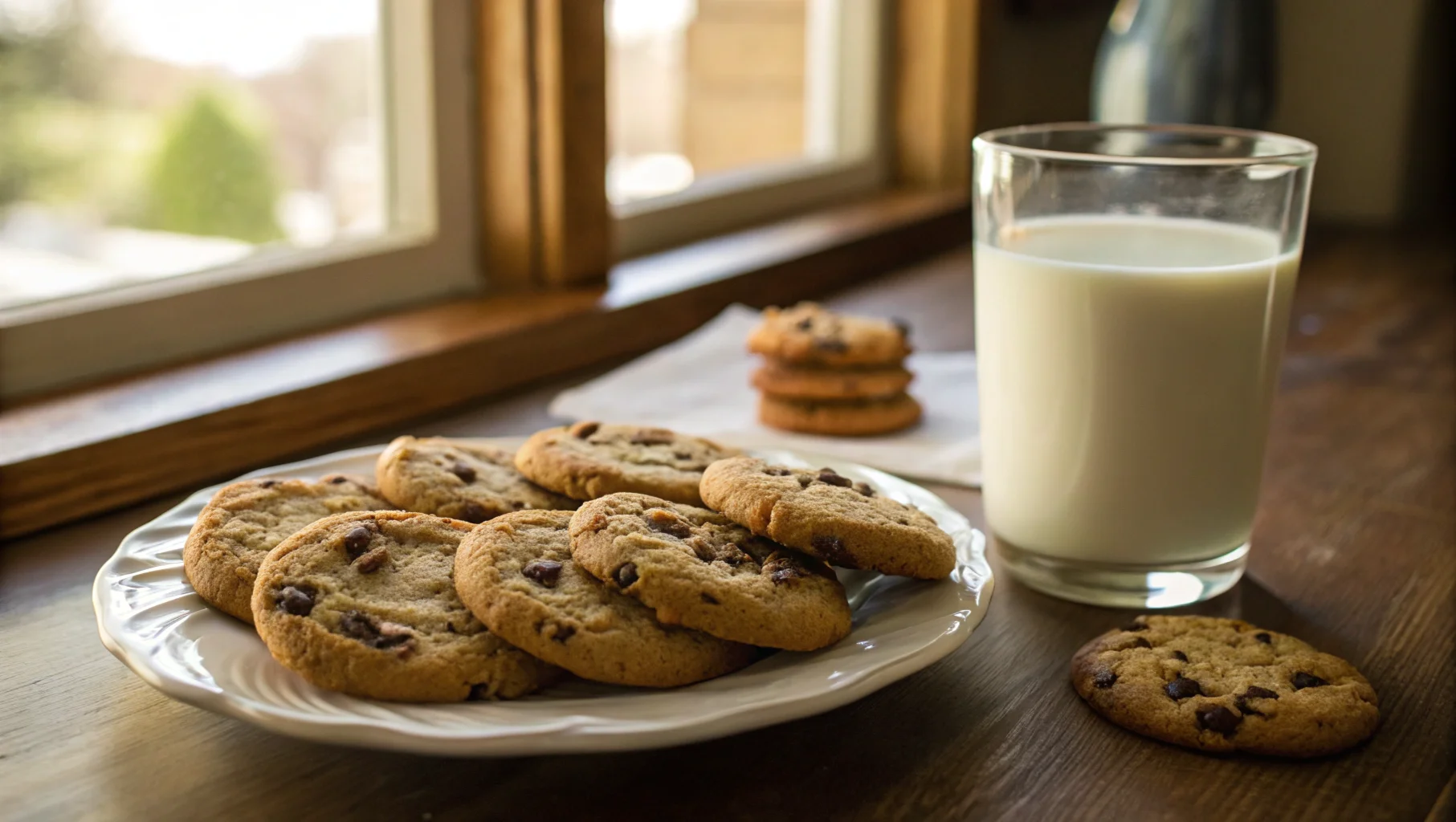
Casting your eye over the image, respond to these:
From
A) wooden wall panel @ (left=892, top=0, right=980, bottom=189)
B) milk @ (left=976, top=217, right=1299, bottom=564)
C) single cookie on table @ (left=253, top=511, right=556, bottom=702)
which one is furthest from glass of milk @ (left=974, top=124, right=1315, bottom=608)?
wooden wall panel @ (left=892, top=0, right=980, bottom=189)

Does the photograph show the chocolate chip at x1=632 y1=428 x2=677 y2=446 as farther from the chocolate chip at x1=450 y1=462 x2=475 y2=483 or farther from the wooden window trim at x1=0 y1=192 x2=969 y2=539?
the wooden window trim at x1=0 y1=192 x2=969 y2=539

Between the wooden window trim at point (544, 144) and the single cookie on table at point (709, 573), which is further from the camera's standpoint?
the wooden window trim at point (544, 144)

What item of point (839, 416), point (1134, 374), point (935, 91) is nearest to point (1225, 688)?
point (1134, 374)

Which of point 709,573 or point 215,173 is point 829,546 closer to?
point 709,573

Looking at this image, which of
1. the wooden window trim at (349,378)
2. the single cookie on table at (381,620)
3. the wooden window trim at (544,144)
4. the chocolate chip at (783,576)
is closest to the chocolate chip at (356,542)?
the single cookie on table at (381,620)

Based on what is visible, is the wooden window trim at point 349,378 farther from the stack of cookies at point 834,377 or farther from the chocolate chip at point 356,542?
the chocolate chip at point 356,542

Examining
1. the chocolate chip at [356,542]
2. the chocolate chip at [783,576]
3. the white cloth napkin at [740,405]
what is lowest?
the white cloth napkin at [740,405]

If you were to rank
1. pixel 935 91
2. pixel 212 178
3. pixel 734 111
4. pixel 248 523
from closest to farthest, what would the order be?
1. pixel 248 523
2. pixel 212 178
3. pixel 734 111
4. pixel 935 91
